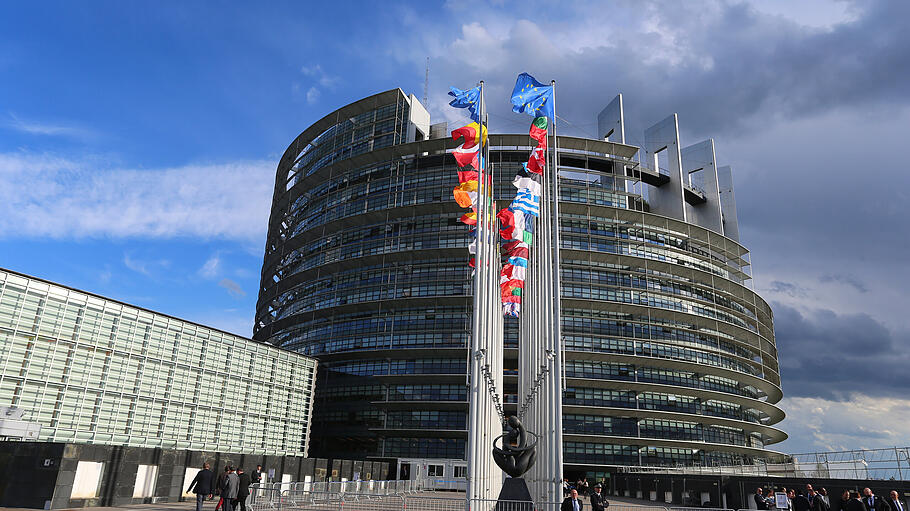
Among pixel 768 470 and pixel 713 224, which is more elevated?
pixel 713 224

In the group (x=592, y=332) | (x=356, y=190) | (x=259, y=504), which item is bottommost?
(x=259, y=504)

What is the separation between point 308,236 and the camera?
249 ft

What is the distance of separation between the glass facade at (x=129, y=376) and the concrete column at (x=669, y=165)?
5478 cm

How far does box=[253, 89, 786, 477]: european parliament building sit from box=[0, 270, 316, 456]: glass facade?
1901 centimetres

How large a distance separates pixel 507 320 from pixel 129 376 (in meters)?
41.9

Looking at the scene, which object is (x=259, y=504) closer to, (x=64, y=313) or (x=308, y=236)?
(x=64, y=313)

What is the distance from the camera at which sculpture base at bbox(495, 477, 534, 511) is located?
1817 centimetres

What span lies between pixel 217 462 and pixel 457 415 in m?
34.2

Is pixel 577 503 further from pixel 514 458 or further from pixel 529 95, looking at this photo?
pixel 529 95

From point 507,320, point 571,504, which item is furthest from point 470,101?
point 507,320

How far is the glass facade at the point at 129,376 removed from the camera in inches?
1145

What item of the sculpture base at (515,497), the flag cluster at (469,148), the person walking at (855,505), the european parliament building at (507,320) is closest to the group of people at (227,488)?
the sculpture base at (515,497)

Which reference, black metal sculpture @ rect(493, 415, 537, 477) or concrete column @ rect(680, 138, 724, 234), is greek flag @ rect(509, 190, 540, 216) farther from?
concrete column @ rect(680, 138, 724, 234)

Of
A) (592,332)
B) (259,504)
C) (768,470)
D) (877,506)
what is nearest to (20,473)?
(259,504)
